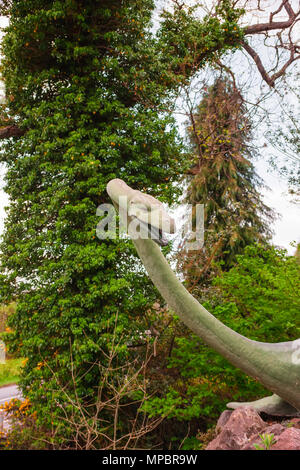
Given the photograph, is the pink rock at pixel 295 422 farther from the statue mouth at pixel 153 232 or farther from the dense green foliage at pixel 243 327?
the statue mouth at pixel 153 232

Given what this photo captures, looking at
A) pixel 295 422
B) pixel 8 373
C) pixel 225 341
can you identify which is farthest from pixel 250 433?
pixel 8 373

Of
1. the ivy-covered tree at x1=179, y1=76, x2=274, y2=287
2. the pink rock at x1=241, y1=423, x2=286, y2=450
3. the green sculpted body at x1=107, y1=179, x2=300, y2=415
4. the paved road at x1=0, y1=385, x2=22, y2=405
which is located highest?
the ivy-covered tree at x1=179, y1=76, x2=274, y2=287

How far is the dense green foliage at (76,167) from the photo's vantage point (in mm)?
6199

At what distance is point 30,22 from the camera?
21.9 ft

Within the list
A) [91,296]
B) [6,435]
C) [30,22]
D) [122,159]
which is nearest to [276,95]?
[122,159]

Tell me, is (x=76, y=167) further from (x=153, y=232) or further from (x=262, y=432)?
(x=262, y=432)

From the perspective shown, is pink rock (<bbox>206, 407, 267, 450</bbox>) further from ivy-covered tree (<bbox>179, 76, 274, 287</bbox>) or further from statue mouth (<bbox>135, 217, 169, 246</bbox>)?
ivy-covered tree (<bbox>179, 76, 274, 287</bbox>)

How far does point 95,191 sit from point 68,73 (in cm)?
290

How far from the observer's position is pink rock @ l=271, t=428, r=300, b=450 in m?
2.89

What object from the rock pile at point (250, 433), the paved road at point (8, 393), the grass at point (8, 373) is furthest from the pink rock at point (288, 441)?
the grass at point (8, 373)

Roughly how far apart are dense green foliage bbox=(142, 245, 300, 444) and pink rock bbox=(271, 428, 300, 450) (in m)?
2.10

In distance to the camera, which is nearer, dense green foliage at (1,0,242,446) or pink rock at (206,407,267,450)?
pink rock at (206,407,267,450)

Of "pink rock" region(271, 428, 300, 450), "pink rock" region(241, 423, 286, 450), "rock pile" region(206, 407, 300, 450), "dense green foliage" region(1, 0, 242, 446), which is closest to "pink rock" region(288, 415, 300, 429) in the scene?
"rock pile" region(206, 407, 300, 450)

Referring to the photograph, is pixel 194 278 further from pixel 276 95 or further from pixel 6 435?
pixel 276 95
